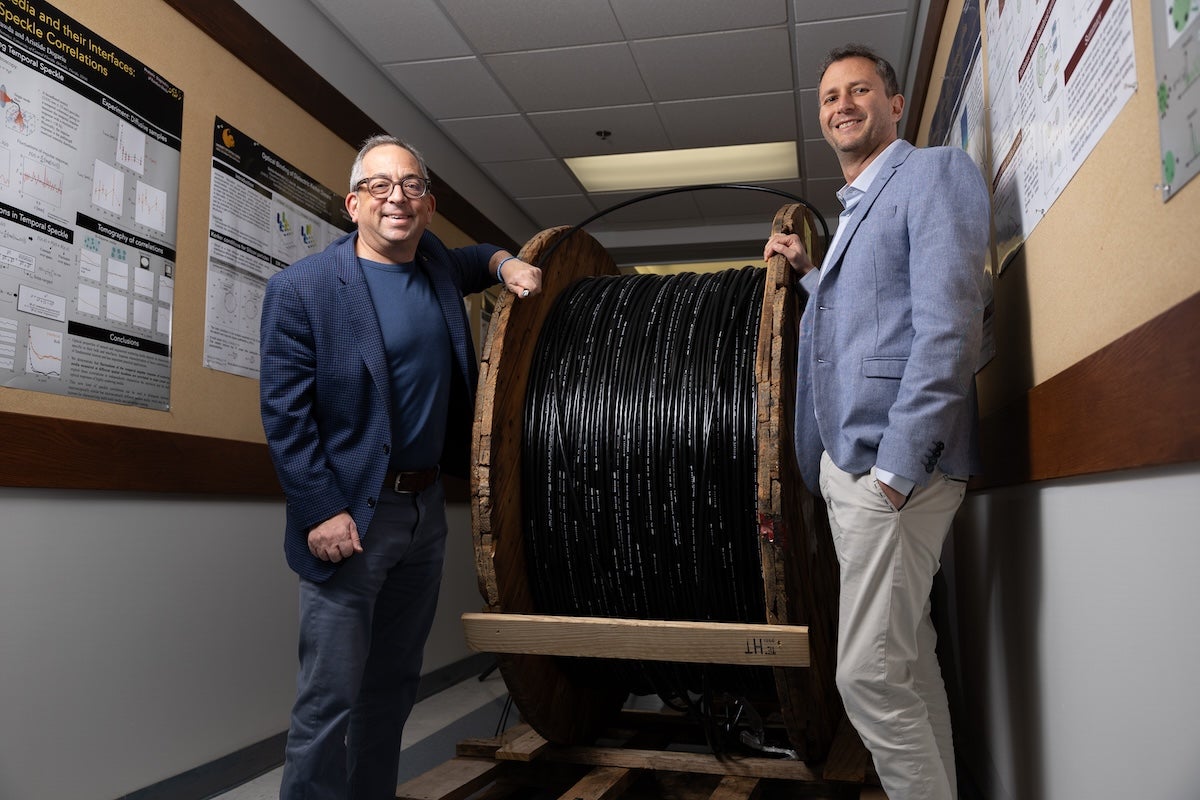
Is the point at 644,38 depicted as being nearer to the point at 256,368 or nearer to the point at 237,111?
the point at 237,111

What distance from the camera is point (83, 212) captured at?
2.27 m

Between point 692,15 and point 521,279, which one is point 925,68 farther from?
point 521,279

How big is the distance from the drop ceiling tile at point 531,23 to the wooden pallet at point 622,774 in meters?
2.52

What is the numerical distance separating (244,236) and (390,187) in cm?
105

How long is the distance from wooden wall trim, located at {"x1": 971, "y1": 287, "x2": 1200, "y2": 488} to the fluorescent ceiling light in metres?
3.43

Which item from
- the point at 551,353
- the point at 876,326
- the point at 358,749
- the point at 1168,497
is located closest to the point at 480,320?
the point at 551,353

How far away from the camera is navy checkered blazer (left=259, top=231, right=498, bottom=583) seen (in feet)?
6.35

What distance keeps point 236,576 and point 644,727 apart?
51.6 inches

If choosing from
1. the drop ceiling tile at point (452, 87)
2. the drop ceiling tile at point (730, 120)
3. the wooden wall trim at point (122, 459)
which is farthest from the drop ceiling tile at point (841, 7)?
the wooden wall trim at point (122, 459)

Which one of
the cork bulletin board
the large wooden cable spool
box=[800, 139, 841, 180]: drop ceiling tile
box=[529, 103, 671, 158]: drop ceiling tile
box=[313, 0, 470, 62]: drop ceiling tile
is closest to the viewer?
the large wooden cable spool

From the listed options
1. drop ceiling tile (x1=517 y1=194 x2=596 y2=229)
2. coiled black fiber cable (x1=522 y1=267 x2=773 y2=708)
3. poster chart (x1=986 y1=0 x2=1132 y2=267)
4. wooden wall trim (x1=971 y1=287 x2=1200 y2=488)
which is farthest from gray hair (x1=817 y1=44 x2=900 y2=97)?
drop ceiling tile (x1=517 y1=194 x2=596 y2=229)

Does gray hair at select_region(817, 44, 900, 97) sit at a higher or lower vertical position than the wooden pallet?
higher

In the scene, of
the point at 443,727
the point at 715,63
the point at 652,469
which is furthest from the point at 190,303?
the point at 715,63

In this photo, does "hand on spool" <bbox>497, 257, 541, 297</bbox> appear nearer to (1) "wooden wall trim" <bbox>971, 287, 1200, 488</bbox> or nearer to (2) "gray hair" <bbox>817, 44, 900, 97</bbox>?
(2) "gray hair" <bbox>817, 44, 900, 97</bbox>
